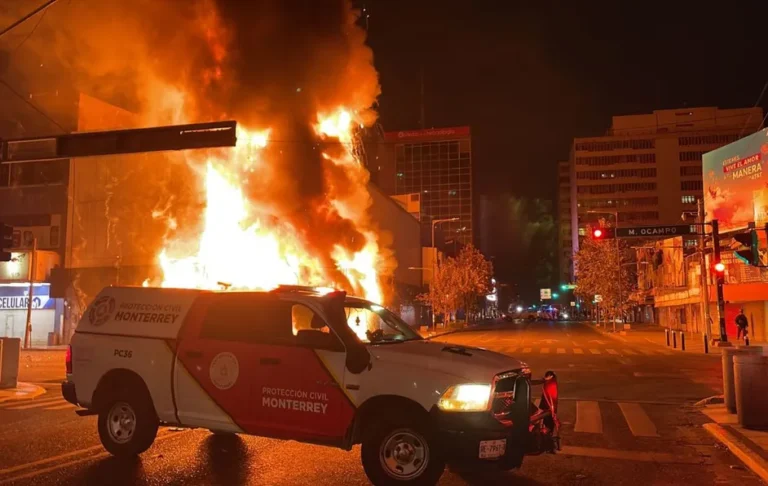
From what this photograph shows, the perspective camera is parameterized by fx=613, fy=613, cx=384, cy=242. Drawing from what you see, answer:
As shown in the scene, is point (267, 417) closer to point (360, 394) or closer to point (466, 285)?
point (360, 394)

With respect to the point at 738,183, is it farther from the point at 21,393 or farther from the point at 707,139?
the point at 707,139

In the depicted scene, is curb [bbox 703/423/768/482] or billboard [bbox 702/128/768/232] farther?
billboard [bbox 702/128/768/232]

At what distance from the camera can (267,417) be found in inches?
→ 251

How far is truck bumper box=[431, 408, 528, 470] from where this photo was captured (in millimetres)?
5504

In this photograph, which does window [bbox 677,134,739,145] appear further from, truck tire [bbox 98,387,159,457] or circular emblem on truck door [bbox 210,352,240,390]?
truck tire [bbox 98,387,159,457]

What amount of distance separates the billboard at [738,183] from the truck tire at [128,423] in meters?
37.9

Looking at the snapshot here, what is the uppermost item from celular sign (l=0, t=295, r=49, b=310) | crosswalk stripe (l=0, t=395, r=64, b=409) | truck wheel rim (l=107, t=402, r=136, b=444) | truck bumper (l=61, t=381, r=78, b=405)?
celular sign (l=0, t=295, r=49, b=310)

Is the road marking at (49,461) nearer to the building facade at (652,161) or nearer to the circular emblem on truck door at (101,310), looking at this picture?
the circular emblem on truck door at (101,310)

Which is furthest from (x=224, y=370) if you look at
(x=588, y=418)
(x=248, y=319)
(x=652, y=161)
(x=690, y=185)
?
(x=690, y=185)

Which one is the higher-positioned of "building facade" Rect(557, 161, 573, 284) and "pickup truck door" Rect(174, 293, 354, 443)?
"building facade" Rect(557, 161, 573, 284)

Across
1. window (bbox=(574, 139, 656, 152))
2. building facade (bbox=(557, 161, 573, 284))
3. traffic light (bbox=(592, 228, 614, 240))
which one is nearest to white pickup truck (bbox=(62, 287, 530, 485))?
traffic light (bbox=(592, 228, 614, 240))

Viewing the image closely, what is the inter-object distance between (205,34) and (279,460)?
20.9 metres

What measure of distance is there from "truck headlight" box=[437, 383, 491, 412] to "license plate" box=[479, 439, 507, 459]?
309 millimetres

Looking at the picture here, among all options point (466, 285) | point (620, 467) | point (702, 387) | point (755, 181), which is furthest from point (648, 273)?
point (620, 467)
